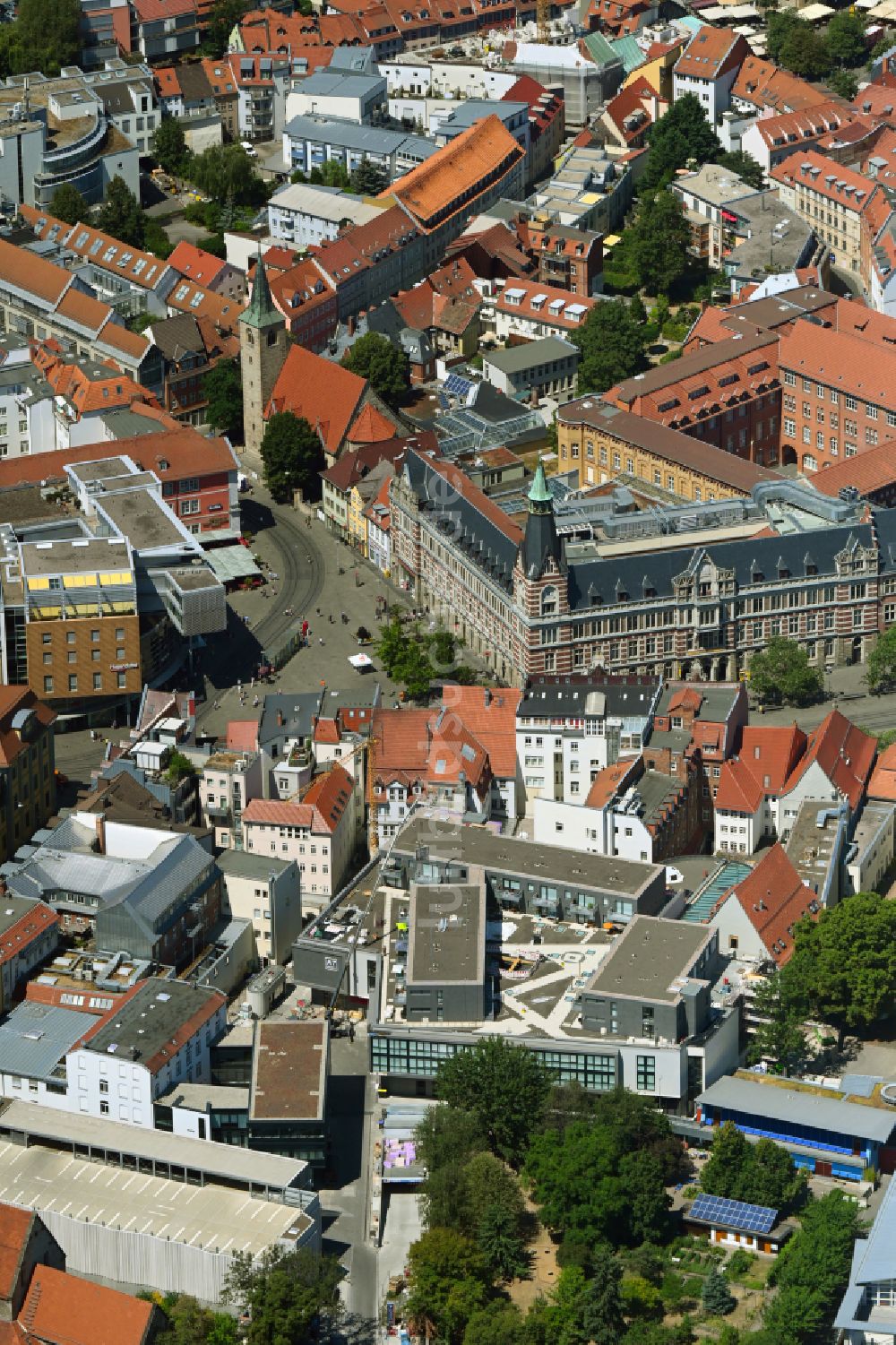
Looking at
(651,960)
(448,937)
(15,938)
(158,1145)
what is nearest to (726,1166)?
(651,960)

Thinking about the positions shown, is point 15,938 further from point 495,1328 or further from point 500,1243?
point 495,1328

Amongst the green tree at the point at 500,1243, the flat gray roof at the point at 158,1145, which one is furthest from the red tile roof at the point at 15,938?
the green tree at the point at 500,1243

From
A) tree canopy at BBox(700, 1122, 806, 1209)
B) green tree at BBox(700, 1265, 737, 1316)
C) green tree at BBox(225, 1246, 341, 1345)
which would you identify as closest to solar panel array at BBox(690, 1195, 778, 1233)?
tree canopy at BBox(700, 1122, 806, 1209)

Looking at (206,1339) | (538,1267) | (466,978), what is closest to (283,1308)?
(206,1339)

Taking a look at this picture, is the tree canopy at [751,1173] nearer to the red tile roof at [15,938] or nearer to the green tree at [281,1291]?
the green tree at [281,1291]

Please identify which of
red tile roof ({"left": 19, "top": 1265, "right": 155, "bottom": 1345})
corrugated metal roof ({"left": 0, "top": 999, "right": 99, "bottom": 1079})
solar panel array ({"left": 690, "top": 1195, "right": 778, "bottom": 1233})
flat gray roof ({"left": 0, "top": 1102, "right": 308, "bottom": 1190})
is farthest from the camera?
corrugated metal roof ({"left": 0, "top": 999, "right": 99, "bottom": 1079})

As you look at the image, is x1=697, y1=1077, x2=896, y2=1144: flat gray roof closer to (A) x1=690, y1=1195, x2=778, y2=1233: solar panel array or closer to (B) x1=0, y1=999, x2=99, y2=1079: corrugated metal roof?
(A) x1=690, y1=1195, x2=778, y2=1233: solar panel array

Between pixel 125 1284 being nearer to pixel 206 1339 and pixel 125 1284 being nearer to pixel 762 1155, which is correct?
pixel 206 1339
